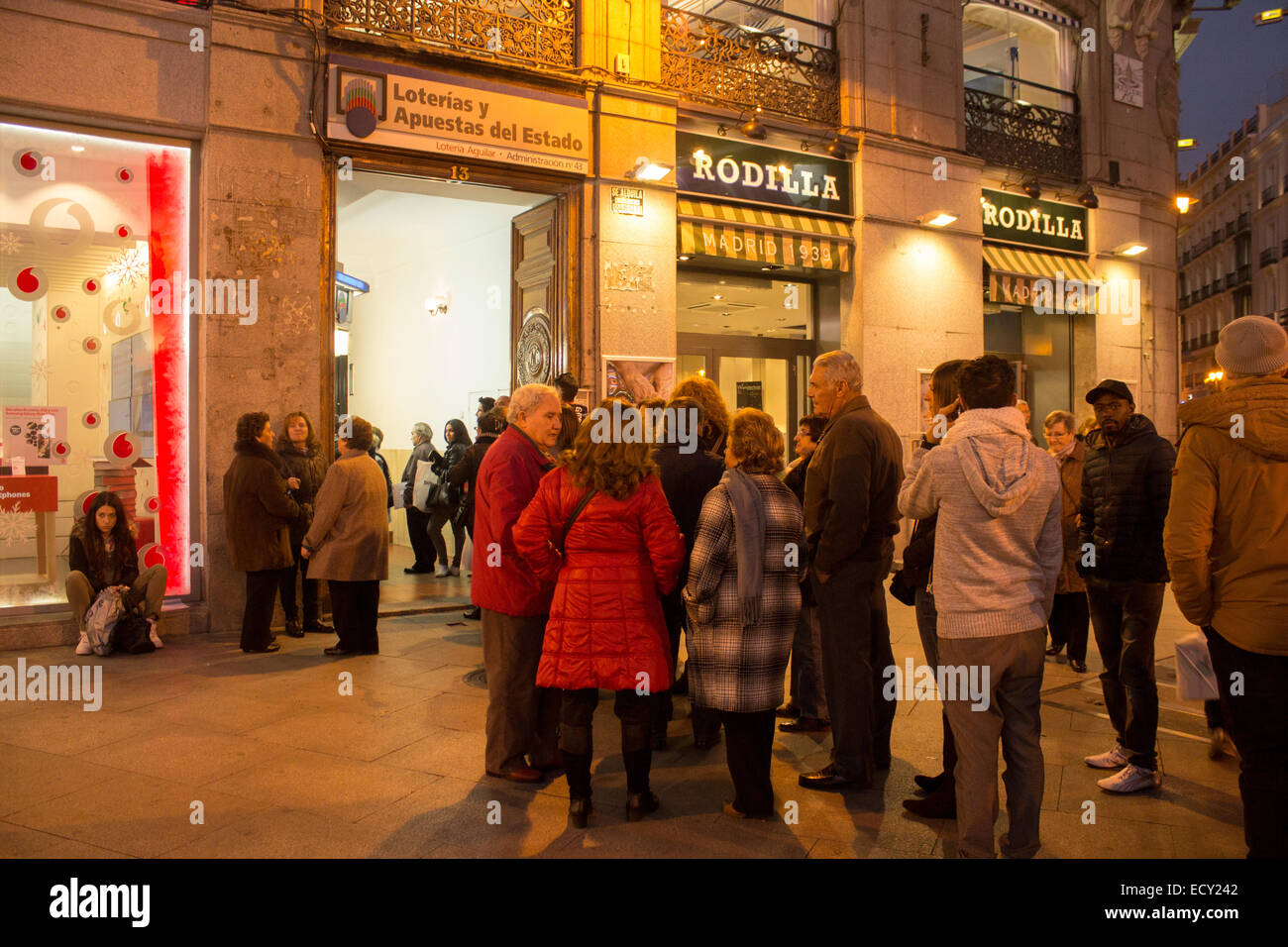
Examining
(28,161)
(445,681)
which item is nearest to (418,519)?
(445,681)

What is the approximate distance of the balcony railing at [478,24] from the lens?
29.8ft

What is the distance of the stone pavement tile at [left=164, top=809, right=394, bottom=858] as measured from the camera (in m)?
3.76

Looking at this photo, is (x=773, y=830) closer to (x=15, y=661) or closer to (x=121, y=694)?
(x=121, y=694)

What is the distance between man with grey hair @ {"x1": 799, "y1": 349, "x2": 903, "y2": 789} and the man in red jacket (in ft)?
4.56

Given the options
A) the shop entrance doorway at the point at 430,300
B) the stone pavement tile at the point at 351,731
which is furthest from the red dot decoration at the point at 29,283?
the stone pavement tile at the point at 351,731

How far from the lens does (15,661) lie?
700cm

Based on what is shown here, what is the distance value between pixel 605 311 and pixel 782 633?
21.6ft

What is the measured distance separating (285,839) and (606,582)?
A: 1.73 meters

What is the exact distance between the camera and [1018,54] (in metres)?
14.6

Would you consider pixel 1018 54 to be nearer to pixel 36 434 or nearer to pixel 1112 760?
pixel 1112 760

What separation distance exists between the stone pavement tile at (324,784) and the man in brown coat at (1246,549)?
3524mm

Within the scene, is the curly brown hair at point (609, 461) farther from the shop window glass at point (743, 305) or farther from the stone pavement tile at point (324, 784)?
the shop window glass at point (743, 305)

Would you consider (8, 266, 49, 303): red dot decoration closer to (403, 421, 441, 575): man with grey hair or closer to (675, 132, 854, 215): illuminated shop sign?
(403, 421, 441, 575): man with grey hair

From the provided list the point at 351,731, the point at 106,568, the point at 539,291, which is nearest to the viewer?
the point at 351,731
